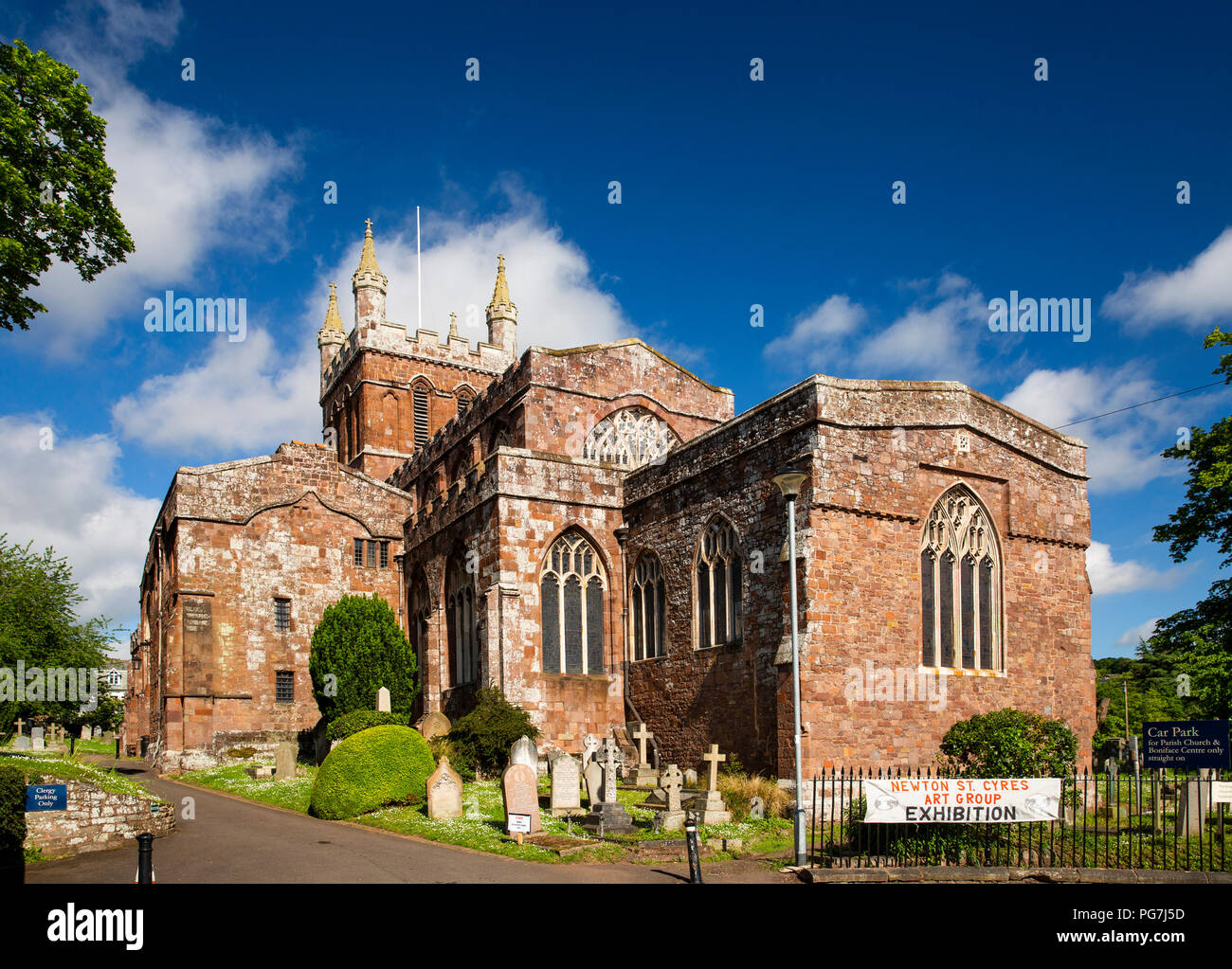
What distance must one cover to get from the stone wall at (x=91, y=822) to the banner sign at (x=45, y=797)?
0.42 m

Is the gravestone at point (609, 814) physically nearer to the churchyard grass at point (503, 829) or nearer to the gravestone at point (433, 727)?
the churchyard grass at point (503, 829)

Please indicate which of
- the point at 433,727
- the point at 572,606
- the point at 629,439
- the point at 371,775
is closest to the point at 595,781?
the point at 371,775

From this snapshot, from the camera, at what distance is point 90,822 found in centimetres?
1617

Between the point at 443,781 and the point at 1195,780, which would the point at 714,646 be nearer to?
the point at 443,781

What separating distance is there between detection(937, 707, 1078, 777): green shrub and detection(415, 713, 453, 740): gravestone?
490 inches

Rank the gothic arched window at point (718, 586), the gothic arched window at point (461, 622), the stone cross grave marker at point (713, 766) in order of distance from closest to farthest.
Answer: the stone cross grave marker at point (713, 766)
the gothic arched window at point (718, 586)
the gothic arched window at point (461, 622)

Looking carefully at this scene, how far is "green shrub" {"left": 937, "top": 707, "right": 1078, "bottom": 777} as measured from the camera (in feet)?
51.5

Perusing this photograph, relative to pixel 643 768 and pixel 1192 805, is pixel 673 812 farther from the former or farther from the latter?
pixel 1192 805

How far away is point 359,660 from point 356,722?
3.72 m

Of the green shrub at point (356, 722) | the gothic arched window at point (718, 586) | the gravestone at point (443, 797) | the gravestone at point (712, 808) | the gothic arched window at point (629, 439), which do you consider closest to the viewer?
the gravestone at point (712, 808)

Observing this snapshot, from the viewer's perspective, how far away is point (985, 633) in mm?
21312

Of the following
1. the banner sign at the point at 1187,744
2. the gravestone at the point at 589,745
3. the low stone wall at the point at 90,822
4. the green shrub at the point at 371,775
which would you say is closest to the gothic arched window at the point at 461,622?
the gravestone at the point at 589,745

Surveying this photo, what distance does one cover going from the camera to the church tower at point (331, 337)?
177 ft
